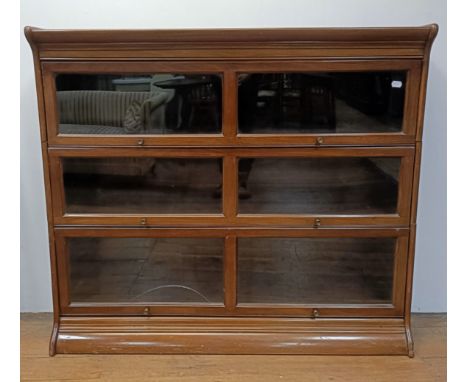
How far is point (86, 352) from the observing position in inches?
69.8

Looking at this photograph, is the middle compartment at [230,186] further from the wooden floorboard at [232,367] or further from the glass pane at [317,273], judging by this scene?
the wooden floorboard at [232,367]

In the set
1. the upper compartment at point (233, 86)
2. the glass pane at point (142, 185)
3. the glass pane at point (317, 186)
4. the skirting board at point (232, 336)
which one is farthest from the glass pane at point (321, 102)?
the skirting board at point (232, 336)

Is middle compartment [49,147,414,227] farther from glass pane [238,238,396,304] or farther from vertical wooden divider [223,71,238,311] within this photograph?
glass pane [238,238,396,304]


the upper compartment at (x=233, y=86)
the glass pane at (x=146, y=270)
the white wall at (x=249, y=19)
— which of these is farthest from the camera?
the white wall at (x=249, y=19)

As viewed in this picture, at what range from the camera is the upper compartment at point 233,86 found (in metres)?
1.55

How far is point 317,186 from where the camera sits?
1.71 meters

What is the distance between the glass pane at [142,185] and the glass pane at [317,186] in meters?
0.13

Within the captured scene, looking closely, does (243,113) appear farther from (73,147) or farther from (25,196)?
(25,196)

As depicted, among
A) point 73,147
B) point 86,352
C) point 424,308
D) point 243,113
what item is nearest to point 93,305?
point 86,352

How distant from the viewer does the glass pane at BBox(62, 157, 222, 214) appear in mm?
1684

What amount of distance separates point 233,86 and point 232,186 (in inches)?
13.3
